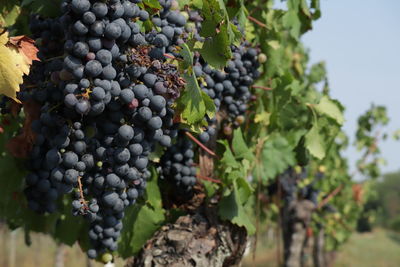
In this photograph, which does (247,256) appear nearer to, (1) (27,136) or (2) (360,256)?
(2) (360,256)

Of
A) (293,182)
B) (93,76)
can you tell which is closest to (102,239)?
(93,76)

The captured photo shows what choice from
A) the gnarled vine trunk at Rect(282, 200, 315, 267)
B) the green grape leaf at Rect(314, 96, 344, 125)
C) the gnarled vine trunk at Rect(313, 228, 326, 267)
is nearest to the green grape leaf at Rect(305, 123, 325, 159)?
the green grape leaf at Rect(314, 96, 344, 125)

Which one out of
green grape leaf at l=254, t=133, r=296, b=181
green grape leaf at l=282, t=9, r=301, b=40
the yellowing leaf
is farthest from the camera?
green grape leaf at l=254, t=133, r=296, b=181

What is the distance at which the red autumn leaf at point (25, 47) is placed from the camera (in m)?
2.26

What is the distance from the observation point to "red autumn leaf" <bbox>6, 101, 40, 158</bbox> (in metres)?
2.54

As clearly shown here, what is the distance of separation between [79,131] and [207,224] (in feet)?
4.34

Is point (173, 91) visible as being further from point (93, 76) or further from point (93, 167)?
point (93, 167)

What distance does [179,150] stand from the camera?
10.5ft

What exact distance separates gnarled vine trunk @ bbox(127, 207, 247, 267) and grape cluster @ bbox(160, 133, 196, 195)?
0.82 feet

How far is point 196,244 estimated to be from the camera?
10.2 ft

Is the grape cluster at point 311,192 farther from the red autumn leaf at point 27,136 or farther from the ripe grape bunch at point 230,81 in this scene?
the red autumn leaf at point 27,136

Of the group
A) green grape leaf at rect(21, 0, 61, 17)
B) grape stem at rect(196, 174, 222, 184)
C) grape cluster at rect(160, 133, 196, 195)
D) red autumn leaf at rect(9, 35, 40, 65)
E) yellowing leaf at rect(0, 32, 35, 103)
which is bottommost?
grape stem at rect(196, 174, 222, 184)

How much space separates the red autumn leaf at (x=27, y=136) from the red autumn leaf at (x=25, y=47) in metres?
0.31

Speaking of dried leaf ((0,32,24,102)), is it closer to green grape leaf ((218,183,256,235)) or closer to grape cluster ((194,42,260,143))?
grape cluster ((194,42,260,143))
